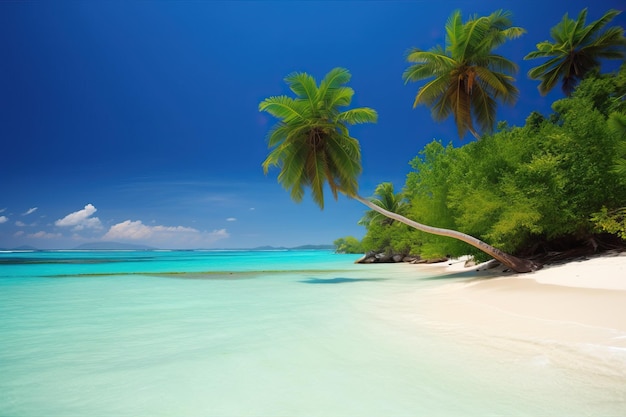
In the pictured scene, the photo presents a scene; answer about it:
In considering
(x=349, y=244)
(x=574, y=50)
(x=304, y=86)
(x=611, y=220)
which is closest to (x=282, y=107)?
(x=304, y=86)

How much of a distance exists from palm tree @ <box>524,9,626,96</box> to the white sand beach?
58.5ft

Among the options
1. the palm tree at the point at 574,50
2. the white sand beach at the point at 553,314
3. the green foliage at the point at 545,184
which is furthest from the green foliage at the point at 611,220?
the palm tree at the point at 574,50

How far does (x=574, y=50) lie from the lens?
23.2m

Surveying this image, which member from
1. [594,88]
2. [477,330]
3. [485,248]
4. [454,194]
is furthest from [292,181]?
[594,88]

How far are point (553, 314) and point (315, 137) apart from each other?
12.2m

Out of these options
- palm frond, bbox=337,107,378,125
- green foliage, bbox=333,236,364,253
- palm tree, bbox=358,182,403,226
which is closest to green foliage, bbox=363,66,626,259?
palm frond, bbox=337,107,378,125

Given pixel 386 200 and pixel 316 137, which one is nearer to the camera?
pixel 316 137

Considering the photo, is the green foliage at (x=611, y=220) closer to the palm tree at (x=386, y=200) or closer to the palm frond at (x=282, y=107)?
the palm frond at (x=282, y=107)

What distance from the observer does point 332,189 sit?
1664 cm

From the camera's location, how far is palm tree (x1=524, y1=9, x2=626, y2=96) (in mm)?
21922

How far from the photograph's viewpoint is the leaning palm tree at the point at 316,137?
16.1 meters

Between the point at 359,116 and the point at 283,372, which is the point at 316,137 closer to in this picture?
the point at 359,116

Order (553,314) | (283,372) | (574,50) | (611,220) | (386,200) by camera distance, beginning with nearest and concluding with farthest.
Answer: (283,372) → (553,314) → (611,220) → (574,50) → (386,200)

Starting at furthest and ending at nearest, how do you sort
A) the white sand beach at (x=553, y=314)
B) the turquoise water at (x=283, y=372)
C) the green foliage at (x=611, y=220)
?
the green foliage at (x=611, y=220) → the white sand beach at (x=553, y=314) → the turquoise water at (x=283, y=372)
